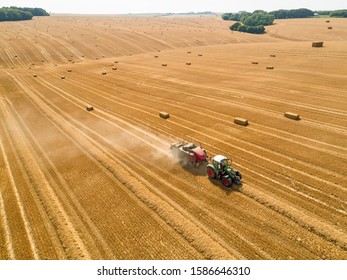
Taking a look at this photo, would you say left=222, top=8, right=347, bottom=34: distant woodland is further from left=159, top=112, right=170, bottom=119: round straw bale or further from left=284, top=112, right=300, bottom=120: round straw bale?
left=159, top=112, right=170, bottom=119: round straw bale

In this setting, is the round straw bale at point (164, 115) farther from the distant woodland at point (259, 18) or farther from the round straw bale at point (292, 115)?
the distant woodland at point (259, 18)

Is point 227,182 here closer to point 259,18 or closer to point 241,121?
point 241,121

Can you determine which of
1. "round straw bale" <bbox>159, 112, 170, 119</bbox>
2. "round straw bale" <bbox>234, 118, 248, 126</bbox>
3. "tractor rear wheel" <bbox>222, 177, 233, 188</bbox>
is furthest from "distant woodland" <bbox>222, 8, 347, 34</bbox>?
"tractor rear wheel" <bbox>222, 177, 233, 188</bbox>

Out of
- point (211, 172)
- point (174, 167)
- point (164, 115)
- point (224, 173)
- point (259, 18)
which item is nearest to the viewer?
point (224, 173)

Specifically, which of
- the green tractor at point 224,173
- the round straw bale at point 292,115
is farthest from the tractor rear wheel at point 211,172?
the round straw bale at point 292,115

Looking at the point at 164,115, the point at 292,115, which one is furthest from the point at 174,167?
the point at 292,115

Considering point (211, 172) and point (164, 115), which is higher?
point (164, 115)
